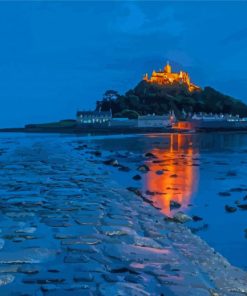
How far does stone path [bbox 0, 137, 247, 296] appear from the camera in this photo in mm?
4707

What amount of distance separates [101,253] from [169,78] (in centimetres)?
18484

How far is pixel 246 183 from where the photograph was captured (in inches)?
593

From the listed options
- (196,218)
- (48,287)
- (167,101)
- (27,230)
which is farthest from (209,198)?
(167,101)

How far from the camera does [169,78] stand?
187 metres

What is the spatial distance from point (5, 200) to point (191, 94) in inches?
6946

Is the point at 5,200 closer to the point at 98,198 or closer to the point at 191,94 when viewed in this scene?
the point at 98,198

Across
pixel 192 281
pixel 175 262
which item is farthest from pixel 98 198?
pixel 192 281

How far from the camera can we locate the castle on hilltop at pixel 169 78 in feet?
601

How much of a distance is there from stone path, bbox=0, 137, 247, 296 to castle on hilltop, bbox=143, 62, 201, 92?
174 meters

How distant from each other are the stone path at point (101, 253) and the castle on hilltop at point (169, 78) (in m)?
174

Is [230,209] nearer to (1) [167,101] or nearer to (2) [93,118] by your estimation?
(2) [93,118]

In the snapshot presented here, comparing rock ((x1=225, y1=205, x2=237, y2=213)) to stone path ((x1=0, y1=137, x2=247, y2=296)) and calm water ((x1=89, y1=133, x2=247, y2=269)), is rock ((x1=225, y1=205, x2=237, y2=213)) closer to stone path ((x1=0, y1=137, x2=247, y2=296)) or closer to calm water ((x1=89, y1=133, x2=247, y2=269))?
calm water ((x1=89, y1=133, x2=247, y2=269))

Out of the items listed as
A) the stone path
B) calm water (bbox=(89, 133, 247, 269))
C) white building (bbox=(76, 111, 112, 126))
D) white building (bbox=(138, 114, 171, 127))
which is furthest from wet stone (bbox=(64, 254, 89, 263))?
white building (bbox=(76, 111, 112, 126))

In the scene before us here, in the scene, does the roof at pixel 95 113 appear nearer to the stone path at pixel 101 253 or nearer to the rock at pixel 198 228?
the stone path at pixel 101 253
